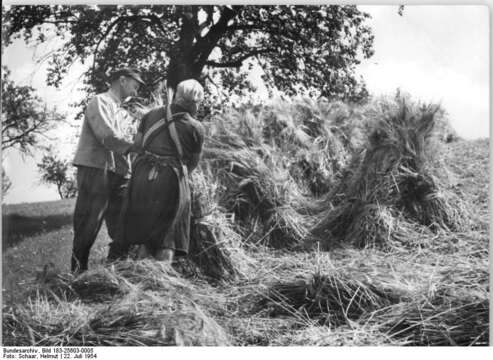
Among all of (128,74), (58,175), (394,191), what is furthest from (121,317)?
(394,191)

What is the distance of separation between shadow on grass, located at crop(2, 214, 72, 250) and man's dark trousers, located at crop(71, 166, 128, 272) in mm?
121

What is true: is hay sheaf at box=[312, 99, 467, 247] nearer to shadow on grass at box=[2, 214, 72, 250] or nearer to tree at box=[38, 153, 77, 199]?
tree at box=[38, 153, 77, 199]

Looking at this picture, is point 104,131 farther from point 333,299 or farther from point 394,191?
point 394,191

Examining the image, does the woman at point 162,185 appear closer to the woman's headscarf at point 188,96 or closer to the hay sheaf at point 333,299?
the woman's headscarf at point 188,96

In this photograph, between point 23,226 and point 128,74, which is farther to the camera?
point 128,74

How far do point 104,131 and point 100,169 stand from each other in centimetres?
28

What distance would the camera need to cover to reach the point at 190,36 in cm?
480

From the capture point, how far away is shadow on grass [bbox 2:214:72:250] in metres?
4.46

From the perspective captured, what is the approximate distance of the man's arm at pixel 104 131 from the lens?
448 centimetres

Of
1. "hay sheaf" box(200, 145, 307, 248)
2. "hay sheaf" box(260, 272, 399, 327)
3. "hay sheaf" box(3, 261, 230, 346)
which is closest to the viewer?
"hay sheaf" box(3, 261, 230, 346)

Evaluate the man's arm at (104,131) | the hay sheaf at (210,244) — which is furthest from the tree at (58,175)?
the hay sheaf at (210,244)

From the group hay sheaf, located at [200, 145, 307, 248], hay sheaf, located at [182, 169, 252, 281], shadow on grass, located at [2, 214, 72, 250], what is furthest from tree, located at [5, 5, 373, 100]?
shadow on grass, located at [2, 214, 72, 250]

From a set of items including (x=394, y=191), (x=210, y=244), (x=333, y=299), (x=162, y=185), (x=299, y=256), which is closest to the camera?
(x=333, y=299)

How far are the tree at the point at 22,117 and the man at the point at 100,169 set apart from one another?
32cm
